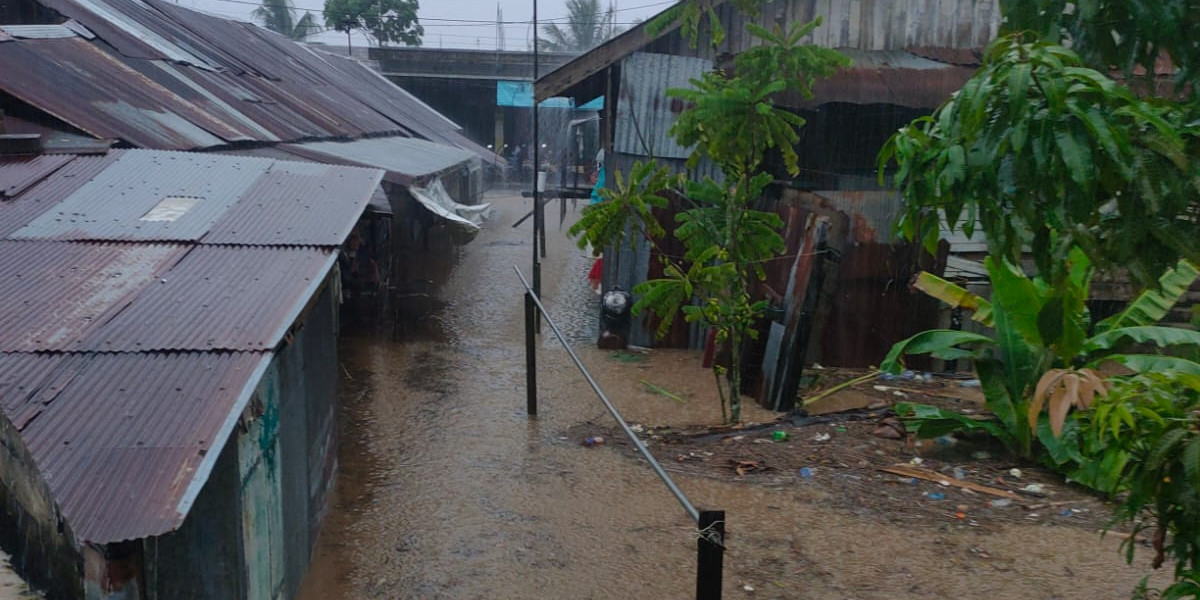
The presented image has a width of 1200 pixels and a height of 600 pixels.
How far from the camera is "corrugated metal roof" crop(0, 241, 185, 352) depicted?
3.68 m

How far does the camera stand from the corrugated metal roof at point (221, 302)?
3.70 metres

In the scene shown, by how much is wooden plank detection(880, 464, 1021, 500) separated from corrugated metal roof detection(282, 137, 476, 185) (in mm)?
6956

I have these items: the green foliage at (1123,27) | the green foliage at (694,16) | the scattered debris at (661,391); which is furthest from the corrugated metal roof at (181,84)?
the green foliage at (1123,27)

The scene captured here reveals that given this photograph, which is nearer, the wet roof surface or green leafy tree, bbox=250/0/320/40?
the wet roof surface

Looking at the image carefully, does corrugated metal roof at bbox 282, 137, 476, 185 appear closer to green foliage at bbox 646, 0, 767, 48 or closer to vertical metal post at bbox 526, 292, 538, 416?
vertical metal post at bbox 526, 292, 538, 416

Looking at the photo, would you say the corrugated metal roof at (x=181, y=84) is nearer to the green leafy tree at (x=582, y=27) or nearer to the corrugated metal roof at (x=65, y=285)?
the corrugated metal roof at (x=65, y=285)

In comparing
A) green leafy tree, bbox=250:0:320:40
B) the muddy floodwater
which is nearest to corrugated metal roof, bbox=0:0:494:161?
the muddy floodwater

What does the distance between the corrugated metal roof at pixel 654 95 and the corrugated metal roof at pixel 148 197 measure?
620 cm

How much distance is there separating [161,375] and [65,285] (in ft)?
3.74

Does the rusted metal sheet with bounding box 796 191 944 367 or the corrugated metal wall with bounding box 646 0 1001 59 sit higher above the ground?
the corrugated metal wall with bounding box 646 0 1001 59

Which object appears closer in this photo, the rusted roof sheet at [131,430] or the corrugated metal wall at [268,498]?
the rusted roof sheet at [131,430]

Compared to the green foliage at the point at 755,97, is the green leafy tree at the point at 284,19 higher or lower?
higher

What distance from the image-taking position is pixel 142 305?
4.02 metres

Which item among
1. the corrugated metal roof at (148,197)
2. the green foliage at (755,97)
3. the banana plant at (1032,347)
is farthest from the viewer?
the green foliage at (755,97)
